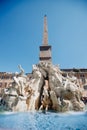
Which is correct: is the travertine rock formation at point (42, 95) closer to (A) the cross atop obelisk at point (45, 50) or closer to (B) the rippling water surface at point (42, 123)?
(B) the rippling water surface at point (42, 123)

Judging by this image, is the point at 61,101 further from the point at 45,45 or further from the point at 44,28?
the point at 44,28

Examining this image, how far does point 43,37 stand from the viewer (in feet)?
102

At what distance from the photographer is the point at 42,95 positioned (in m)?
18.4

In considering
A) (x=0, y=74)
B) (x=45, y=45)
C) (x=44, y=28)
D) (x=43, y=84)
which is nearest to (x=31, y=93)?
(x=43, y=84)

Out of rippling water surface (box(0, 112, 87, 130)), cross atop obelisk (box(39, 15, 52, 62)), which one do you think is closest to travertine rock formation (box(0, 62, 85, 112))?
rippling water surface (box(0, 112, 87, 130))

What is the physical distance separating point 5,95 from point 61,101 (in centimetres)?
571

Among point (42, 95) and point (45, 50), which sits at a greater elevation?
point (45, 50)

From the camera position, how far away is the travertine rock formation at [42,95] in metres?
16.4

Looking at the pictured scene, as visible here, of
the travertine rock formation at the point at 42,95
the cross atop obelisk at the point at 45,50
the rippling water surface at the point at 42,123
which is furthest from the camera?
the cross atop obelisk at the point at 45,50

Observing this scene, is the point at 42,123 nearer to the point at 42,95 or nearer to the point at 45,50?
the point at 42,95

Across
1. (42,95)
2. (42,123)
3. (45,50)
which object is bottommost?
(42,123)

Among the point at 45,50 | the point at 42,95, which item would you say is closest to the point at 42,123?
the point at 42,95

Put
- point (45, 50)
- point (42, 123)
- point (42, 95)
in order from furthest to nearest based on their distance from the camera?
point (45, 50)
point (42, 95)
point (42, 123)

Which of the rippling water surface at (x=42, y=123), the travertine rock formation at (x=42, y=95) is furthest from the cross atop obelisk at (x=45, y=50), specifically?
the rippling water surface at (x=42, y=123)
